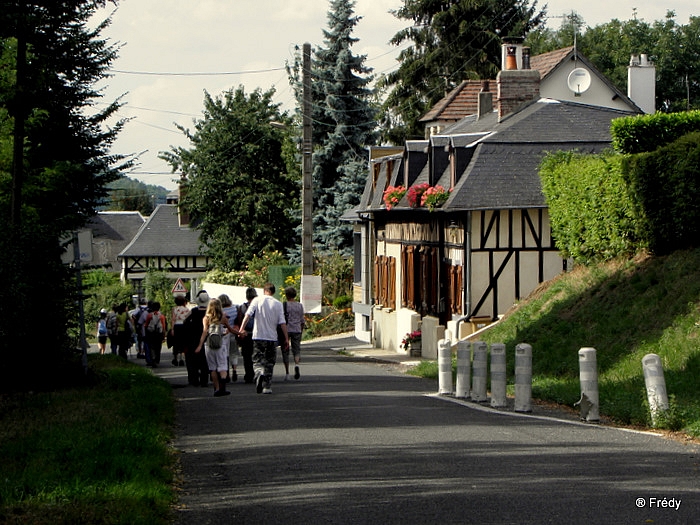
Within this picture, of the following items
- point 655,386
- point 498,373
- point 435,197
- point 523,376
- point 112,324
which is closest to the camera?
point 655,386

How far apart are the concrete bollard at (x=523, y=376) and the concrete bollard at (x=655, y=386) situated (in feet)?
5.88

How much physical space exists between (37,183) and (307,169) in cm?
1132

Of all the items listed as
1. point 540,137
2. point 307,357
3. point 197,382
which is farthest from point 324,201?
point 197,382

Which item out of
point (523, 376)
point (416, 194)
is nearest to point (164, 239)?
point (416, 194)

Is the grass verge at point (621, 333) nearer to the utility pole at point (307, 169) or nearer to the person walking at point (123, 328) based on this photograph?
the utility pole at point (307, 169)

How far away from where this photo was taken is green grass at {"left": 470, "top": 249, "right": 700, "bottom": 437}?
43.8 ft

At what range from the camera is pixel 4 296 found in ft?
49.4

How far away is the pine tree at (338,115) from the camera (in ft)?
158

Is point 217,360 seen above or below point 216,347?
below

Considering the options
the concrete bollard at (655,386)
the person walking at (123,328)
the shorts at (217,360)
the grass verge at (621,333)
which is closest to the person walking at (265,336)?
the shorts at (217,360)

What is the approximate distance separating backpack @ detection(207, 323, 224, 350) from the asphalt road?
1897 mm

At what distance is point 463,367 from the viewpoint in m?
15.3

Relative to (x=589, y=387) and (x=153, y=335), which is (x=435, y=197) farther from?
(x=589, y=387)

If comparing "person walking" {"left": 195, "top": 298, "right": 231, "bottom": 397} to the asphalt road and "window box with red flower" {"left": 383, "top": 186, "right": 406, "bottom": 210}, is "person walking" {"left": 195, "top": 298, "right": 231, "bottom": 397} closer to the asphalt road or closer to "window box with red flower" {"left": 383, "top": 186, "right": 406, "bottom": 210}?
the asphalt road
